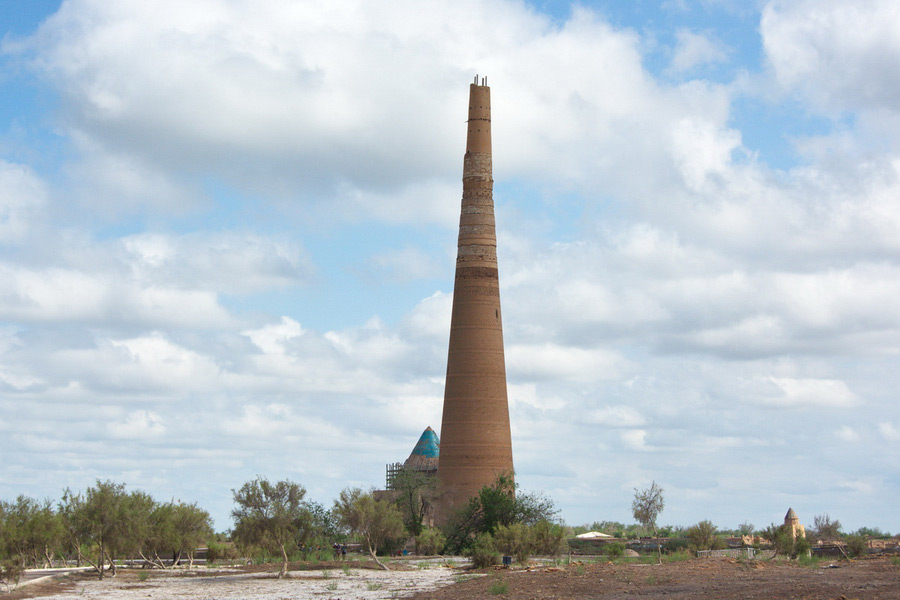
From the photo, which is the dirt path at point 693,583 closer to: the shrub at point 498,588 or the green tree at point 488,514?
the shrub at point 498,588

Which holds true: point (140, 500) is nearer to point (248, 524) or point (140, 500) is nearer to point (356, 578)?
point (248, 524)

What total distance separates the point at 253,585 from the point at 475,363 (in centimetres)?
2371

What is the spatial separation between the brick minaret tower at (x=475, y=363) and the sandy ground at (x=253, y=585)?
14.2 metres

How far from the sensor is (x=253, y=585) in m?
35.1

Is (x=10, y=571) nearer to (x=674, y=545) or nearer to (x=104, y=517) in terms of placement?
(x=104, y=517)

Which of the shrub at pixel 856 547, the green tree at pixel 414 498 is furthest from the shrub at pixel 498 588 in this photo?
the green tree at pixel 414 498

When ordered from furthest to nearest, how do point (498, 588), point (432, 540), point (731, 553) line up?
point (432, 540) → point (731, 553) → point (498, 588)

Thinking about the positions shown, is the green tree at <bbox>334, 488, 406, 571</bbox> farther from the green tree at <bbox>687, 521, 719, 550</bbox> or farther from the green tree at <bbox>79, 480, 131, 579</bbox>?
the green tree at <bbox>687, 521, 719, 550</bbox>

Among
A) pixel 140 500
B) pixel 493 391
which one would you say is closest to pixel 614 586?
pixel 140 500

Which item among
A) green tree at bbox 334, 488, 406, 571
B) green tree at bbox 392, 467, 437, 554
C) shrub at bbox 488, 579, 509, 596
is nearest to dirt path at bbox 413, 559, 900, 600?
shrub at bbox 488, 579, 509, 596

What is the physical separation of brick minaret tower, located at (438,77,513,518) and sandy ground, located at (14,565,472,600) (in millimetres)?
14250

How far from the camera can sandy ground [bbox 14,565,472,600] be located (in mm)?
30203

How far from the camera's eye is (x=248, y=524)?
1613 inches

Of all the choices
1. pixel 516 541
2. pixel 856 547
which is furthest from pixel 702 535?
pixel 516 541
